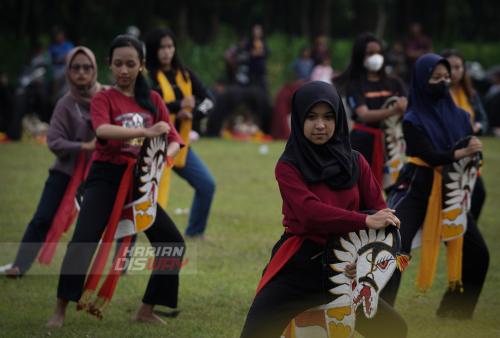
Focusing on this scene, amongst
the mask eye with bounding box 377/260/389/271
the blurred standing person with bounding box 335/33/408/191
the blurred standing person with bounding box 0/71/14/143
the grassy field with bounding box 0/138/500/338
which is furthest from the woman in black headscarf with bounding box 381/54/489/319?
the blurred standing person with bounding box 0/71/14/143

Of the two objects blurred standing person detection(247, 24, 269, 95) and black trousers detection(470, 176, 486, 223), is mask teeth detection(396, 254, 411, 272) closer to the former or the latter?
black trousers detection(470, 176, 486, 223)

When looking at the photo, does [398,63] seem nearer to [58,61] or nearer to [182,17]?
[58,61]

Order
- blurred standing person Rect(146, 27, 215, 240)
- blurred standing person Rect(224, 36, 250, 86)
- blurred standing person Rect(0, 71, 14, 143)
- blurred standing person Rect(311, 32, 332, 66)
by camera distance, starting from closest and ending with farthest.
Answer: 1. blurred standing person Rect(146, 27, 215, 240)
2. blurred standing person Rect(0, 71, 14, 143)
3. blurred standing person Rect(311, 32, 332, 66)
4. blurred standing person Rect(224, 36, 250, 86)

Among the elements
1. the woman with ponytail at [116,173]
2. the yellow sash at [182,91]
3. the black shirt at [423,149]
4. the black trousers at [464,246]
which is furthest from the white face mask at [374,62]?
the woman with ponytail at [116,173]

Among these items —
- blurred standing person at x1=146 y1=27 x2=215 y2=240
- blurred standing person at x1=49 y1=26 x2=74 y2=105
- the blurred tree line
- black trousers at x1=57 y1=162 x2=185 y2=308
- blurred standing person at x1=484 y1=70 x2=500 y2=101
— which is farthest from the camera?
the blurred tree line

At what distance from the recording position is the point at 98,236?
4.10 meters

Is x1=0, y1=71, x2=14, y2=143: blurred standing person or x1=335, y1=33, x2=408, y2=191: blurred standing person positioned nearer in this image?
x1=335, y1=33, x2=408, y2=191: blurred standing person

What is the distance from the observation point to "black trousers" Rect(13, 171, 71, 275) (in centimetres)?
532

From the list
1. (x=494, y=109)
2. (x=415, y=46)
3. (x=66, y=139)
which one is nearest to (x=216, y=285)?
(x=66, y=139)

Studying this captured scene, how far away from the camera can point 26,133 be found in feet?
50.3

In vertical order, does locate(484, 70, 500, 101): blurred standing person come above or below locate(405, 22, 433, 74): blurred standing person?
below

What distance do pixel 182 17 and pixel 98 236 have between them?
90.0 feet

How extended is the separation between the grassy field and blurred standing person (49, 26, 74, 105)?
683 centimetres

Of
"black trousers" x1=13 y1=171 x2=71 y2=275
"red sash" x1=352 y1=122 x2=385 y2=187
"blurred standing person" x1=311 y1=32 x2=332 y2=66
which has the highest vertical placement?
"blurred standing person" x1=311 y1=32 x2=332 y2=66
